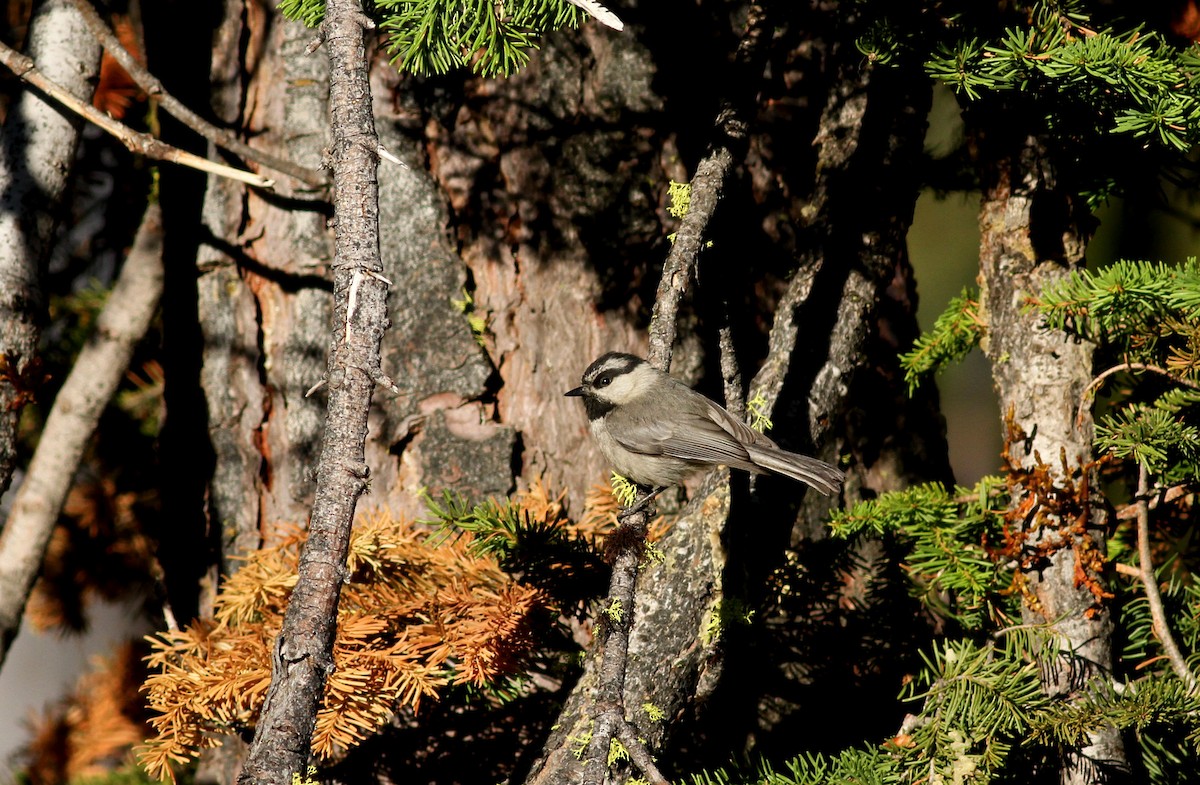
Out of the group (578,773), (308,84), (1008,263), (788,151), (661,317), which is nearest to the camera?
(578,773)

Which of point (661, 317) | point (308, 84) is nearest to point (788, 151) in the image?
point (661, 317)

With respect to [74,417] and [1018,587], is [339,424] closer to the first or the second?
[1018,587]

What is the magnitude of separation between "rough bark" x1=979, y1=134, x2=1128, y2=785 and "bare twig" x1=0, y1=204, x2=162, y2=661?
9.75 feet

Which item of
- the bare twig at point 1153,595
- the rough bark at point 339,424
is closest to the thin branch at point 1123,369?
the bare twig at point 1153,595

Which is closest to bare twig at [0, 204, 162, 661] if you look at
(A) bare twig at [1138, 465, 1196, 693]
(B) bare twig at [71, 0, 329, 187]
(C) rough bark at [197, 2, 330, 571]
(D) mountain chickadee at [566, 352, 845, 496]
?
(C) rough bark at [197, 2, 330, 571]

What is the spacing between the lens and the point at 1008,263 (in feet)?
8.69

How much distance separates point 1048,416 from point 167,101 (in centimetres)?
263

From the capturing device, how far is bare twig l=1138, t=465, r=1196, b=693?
2260mm

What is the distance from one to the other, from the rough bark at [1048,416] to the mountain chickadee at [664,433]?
54cm

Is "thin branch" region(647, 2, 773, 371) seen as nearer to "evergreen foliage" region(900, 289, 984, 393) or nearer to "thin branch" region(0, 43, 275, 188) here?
"evergreen foliage" region(900, 289, 984, 393)

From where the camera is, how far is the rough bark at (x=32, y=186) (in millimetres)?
2602

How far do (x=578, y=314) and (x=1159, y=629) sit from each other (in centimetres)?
189

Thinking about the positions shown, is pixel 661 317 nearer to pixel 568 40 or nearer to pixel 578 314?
pixel 578 314

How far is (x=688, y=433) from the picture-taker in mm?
3145
